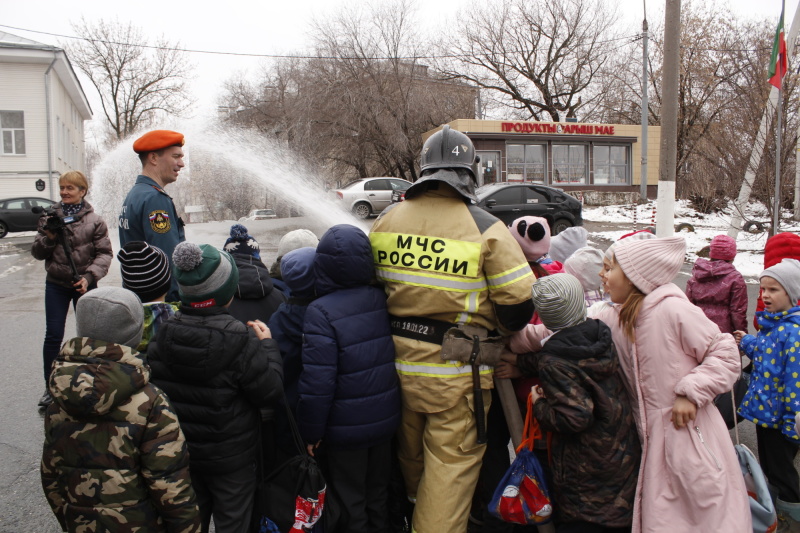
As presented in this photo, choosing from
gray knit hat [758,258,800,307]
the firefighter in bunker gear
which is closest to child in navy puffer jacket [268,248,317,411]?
the firefighter in bunker gear

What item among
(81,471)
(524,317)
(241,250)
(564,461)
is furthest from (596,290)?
(81,471)

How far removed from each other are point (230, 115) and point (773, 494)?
114 ft

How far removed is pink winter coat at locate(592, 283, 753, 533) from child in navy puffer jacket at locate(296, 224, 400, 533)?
1.14 meters

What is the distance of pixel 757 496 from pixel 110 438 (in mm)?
2710

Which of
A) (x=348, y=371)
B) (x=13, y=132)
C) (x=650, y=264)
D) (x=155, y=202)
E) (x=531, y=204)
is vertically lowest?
(x=348, y=371)

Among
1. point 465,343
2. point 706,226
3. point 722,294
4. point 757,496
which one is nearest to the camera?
point 757,496

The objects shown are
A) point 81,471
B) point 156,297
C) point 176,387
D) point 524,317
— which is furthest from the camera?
point 156,297

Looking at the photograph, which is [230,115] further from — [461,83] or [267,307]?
[267,307]

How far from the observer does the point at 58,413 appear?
203 cm

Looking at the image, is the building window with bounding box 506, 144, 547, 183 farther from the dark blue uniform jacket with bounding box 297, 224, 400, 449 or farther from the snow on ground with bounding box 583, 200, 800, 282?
the dark blue uniform jacket with bounding box 297, 224, 400, 449

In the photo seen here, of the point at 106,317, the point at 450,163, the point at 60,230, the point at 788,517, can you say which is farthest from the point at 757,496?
the point at 60,230

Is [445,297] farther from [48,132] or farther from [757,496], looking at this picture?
[48,132]

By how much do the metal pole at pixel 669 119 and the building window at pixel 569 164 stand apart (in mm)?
20366

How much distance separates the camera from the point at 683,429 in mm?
2312
